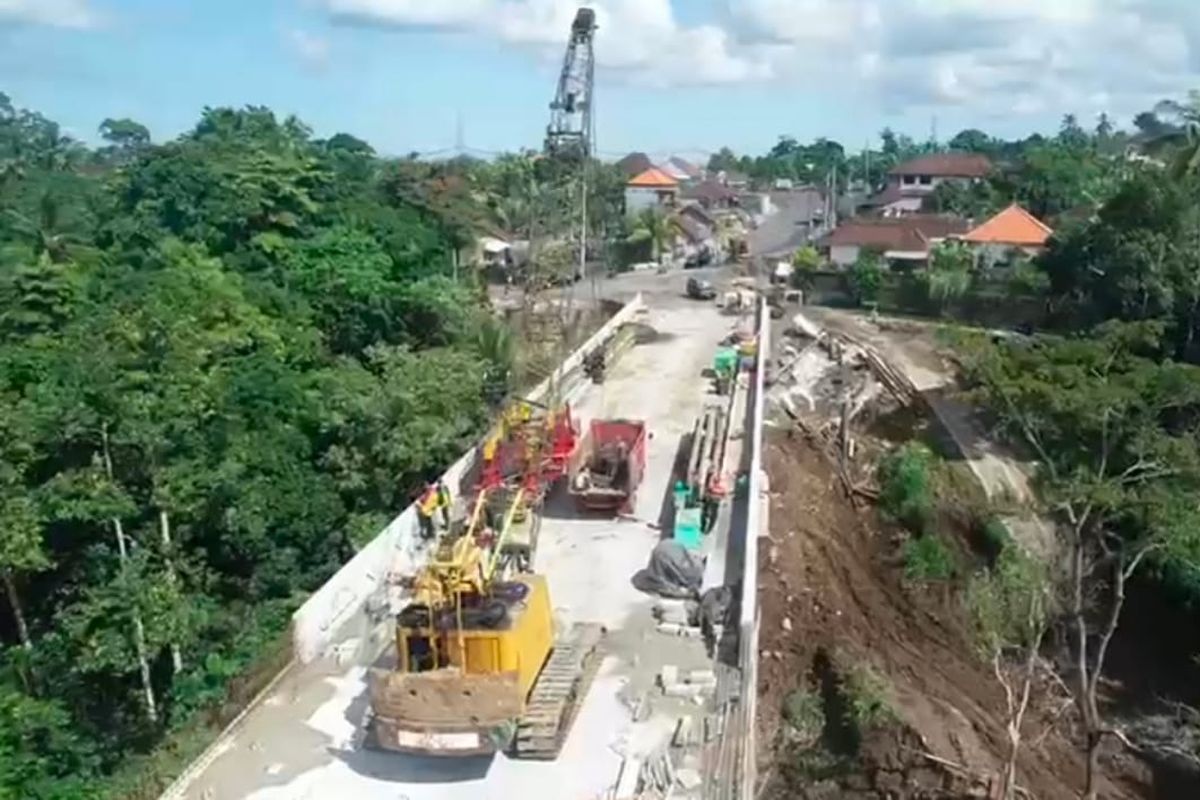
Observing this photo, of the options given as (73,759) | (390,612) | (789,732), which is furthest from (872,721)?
(73,759)

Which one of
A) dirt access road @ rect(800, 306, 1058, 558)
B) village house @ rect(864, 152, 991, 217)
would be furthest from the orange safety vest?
village house @ rect(864, 152, 991, 217)

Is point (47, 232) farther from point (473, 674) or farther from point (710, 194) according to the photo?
point (710, 194)

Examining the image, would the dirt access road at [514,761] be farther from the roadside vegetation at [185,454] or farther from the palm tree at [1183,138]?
the palm tree at [1183,138]

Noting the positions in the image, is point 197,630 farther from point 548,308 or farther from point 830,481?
point 548,308

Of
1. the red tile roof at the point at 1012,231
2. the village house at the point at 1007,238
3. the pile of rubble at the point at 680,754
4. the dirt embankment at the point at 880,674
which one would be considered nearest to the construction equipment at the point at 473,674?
the pile of rubble at the point at 680,754

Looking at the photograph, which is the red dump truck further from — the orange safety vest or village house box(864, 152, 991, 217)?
village house box(864, 152, 991, 217)

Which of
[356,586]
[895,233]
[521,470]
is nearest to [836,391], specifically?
[521,470]
